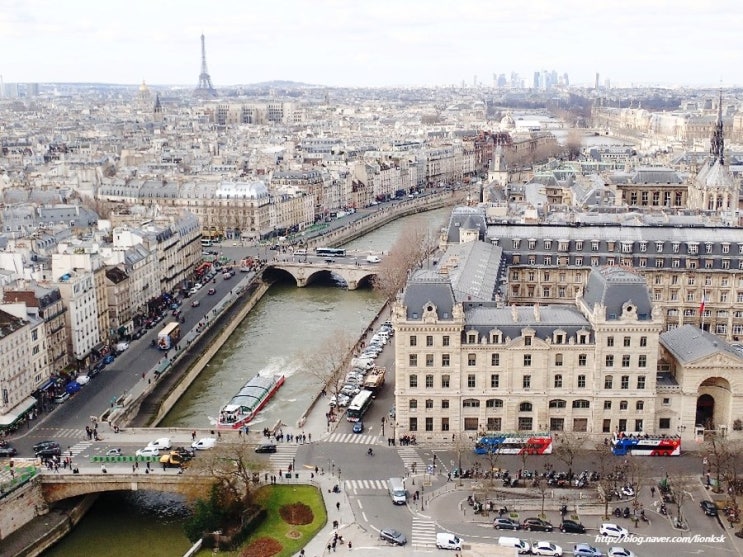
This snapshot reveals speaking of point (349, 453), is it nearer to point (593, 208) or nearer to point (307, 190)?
point (593, 208)

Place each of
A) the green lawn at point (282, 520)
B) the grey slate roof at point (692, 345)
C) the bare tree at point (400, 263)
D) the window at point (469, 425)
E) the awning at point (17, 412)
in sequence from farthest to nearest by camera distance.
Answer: the bare tree at point (400, 263), the awning at point (17, 412), the window at point (469, 425), the grey slate roof at point (692, 345), the green lawn at point (282, 520)

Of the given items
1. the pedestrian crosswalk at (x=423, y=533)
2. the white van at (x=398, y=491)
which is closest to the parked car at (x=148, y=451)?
the white van at (x=398, y=491)

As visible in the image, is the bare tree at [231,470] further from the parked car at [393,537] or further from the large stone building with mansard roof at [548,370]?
the large stone building with mansard roof at [548,370]

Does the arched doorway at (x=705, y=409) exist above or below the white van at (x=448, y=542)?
above

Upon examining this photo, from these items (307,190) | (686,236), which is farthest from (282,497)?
(307,190)

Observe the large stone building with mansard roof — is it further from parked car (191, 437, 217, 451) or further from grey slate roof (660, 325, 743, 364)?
parked car (191, 437, 217, 451)

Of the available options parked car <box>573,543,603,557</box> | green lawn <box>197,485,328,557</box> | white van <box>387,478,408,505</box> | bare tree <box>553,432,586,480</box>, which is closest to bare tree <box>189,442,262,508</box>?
green lawn <box>197,485,328,557</box>
